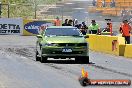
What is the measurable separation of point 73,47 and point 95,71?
3.25m

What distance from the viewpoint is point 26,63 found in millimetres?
21203

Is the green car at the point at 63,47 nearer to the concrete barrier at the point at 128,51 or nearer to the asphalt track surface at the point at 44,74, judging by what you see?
the asphalt track surface at the point at 44,74

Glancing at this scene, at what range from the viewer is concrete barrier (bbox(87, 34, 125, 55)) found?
2762 centimetres

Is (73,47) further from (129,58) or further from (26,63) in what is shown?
(129,58)

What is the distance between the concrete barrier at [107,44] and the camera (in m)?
27.6

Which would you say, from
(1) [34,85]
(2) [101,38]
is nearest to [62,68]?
(1) [34,85]

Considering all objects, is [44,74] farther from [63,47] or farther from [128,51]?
[128,51]

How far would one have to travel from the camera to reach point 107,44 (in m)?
29.6

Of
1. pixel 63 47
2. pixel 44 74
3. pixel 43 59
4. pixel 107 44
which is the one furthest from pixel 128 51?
pixel 44 74

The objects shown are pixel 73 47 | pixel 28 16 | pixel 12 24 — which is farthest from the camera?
pixel 28 16

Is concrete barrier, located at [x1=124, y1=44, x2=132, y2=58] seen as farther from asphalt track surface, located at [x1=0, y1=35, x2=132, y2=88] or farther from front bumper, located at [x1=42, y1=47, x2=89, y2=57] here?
asphalt track surface, located at [x1=0, y1=35, x2=132, y2=88]

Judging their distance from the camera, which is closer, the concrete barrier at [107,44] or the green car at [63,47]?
the green car at [63,47]

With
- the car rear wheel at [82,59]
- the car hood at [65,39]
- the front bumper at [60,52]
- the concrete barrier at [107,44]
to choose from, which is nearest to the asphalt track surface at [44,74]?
the front bumper at [60,52]

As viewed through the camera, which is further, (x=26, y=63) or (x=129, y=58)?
(x=129, y=58)
